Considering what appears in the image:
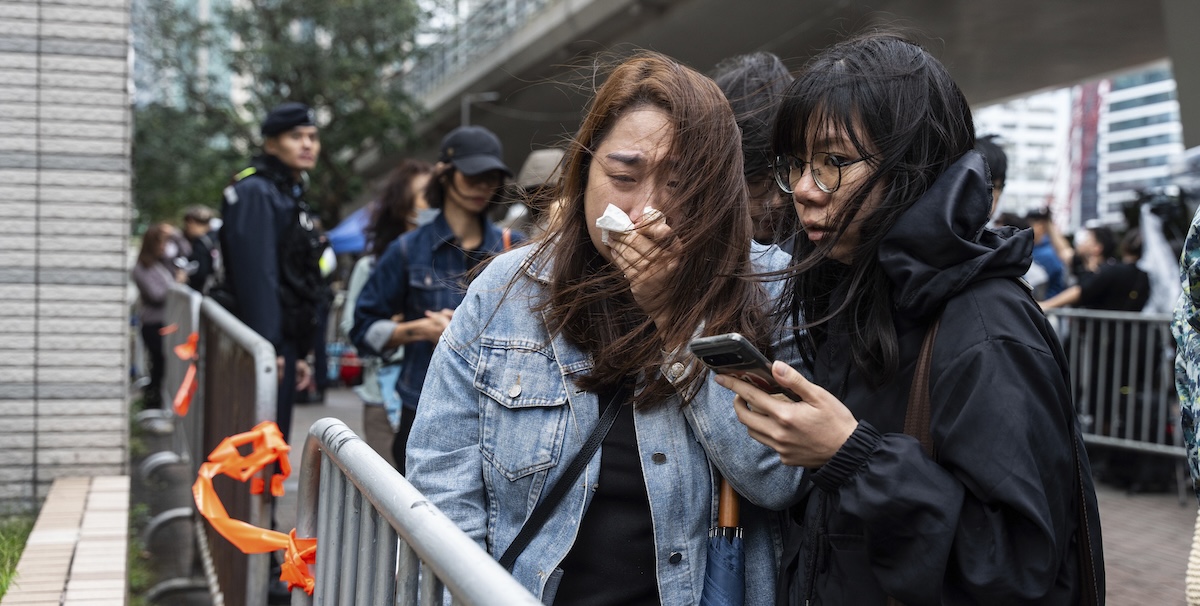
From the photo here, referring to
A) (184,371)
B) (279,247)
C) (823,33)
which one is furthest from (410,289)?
(823,33)

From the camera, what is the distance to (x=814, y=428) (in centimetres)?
173

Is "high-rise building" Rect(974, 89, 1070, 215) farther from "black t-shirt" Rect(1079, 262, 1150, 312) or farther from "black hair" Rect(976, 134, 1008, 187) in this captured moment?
"black hair" Rect(976, 134, 1008, 187)

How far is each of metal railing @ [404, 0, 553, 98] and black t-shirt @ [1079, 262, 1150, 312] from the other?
49.1 feet

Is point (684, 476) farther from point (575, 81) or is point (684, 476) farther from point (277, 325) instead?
point (277, 325)

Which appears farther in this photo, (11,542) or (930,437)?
(11,542)

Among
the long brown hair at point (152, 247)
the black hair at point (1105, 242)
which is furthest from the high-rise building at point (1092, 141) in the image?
the long brown hair at point (152, 247)

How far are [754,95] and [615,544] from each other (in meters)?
1.46

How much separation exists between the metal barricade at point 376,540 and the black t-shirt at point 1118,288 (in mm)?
7788

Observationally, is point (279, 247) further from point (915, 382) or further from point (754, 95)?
point (915, 382)

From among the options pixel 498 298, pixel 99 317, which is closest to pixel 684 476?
pixel 498 298

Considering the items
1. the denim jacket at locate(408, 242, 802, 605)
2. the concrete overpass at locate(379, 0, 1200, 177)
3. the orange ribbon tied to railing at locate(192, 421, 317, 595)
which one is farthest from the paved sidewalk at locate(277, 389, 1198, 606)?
the concrete overpass at locate(379, 0, 1200, 177)

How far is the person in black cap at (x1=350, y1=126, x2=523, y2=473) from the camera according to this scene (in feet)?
14.1

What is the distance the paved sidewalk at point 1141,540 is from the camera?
5480 millimetres

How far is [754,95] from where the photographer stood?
3.07m
